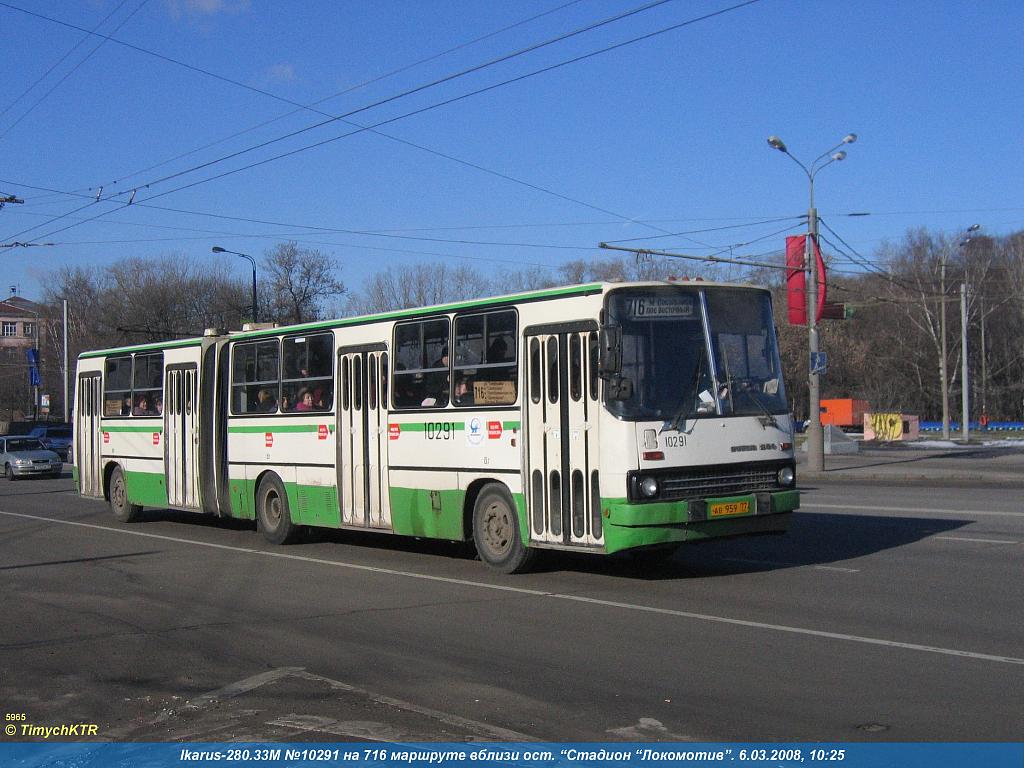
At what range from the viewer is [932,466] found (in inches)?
1296

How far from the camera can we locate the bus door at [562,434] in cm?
1108

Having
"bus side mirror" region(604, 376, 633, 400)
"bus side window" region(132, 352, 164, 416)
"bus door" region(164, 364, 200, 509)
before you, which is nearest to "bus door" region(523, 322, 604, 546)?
"bus side mirror" region(604, 376, 633, 400)

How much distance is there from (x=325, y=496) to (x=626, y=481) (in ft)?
19.2

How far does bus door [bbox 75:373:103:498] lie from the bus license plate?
46.7 feet

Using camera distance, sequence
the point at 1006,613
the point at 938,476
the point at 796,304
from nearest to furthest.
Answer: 1. the point at 1006,613
2. the point at 938,476
3. the point at 796,304

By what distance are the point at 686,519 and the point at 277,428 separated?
7497 mm

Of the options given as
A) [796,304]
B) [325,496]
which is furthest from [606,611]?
[796,304]

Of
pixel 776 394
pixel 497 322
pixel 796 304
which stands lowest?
pixel 776 394

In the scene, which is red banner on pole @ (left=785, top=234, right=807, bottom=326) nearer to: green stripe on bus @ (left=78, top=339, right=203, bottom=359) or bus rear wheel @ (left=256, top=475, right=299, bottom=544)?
green stripe on bus @ (left=78, top=339, right=203, bottom=359)

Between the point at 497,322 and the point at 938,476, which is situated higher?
the point at 497,322

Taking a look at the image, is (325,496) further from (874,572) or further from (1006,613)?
(1006,613)

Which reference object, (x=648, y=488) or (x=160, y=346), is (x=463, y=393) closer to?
(x=648, y=488)

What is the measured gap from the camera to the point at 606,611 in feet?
32.4

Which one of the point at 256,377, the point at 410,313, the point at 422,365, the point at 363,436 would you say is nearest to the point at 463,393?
the point at 422,365
